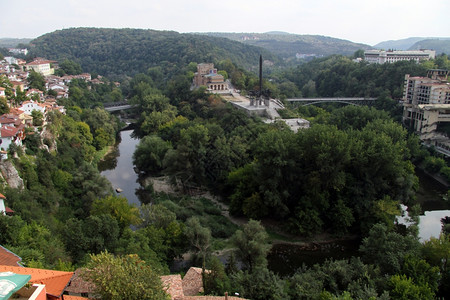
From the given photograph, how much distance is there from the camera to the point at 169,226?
19219 millimetres

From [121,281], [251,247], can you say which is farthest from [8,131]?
[121,281]

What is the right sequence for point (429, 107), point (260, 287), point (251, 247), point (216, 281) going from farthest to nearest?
1. point (429, 107)
2. point (251, 247)
3. point (216, 281)
4. point (260, 287)

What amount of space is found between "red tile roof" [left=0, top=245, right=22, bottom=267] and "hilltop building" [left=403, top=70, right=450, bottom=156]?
38324mm

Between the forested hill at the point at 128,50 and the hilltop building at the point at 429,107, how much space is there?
4461cm

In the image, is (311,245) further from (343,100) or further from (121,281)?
(343,100)

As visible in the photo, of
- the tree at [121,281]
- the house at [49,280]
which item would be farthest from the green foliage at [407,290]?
the house at [49,280]

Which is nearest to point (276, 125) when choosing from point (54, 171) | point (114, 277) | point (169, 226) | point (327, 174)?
point (327, 174)

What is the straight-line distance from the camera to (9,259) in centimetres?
1173

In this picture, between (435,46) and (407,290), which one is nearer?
(407,290)

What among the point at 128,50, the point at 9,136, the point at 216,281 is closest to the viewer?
the point at 216,281

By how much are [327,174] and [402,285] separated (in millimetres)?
10090

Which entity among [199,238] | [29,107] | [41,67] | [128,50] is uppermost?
[128,50]

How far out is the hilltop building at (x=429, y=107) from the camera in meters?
39.5

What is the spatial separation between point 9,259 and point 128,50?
99.2 m
